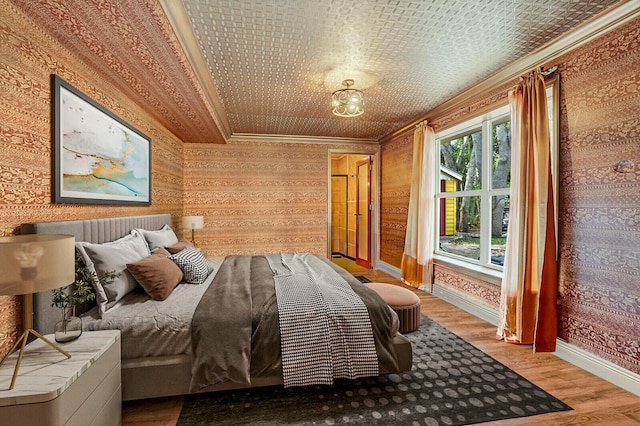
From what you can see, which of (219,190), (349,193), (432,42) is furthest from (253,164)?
(432,42)

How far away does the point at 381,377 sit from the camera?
215 centimetres

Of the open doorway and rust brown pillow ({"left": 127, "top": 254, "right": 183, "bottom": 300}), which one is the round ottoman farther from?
the open doorway

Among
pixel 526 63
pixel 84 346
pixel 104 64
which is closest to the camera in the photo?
pixel 84 346

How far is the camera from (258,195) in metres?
5.39

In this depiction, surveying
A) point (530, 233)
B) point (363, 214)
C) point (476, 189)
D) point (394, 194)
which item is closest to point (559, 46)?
point (530, 233)

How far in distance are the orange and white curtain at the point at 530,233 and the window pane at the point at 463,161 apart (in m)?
0.92

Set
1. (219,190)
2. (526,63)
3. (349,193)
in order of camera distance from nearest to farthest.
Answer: (526,63) → (219,190) → (349,193)

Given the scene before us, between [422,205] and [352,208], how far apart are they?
9.86 feet

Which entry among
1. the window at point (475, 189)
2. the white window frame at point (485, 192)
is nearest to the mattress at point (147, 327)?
the white window frame at point (485, 192)

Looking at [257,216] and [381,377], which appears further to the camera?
[257,216]

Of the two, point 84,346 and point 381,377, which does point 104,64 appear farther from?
point 381,377

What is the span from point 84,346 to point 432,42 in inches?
119

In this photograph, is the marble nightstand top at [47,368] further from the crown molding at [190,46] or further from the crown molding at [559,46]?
the crown molding at [559,46]

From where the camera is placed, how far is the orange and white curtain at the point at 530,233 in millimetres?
2459
